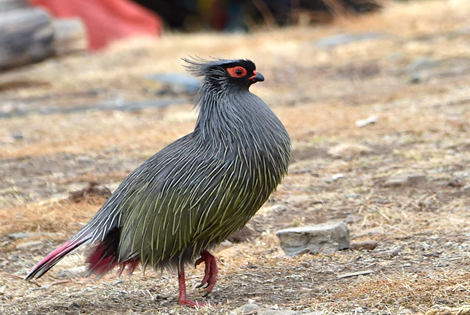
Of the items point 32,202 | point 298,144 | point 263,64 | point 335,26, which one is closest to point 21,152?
point 32,202

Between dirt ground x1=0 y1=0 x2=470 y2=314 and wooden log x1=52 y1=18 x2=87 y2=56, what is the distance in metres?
0.39

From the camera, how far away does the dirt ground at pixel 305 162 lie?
3.47 metres

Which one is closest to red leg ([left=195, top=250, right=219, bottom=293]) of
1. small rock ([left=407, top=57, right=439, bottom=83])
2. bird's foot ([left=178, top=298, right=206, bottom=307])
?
bird's foot ([left=178, top=298, right=206, bottom=307])

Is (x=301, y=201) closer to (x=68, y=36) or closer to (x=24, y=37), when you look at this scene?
(x=24, y=37)

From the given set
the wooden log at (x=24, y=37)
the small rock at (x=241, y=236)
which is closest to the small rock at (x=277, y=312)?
the small rock at (x=241, y=236)

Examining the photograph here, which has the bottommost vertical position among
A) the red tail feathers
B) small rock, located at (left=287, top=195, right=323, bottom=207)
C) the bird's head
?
small rock, located at (left=287, top=195, right=323, bottom=207)

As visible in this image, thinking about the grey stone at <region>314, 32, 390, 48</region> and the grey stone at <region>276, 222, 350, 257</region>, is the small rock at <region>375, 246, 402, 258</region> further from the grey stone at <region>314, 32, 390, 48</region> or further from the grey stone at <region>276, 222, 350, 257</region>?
the grey stone at <region>314, 32, 390, 48</region>

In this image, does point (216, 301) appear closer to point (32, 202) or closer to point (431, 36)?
point (32, 202)

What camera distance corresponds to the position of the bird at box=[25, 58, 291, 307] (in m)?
3.25

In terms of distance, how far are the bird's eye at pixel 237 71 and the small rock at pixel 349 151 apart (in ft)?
7.07

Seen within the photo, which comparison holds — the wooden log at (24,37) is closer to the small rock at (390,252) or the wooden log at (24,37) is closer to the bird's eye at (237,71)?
the bird's eye at (237,71)

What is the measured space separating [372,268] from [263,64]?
237 inches

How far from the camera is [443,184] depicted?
4680 mm

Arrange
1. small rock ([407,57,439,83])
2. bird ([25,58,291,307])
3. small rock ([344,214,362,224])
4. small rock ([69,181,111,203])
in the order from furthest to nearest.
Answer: small rock ([407,57,439,83]) → small rock ([69,181,111,203]) → small rock ([344,214,362,224]) → bird ([25,58,291,307])
